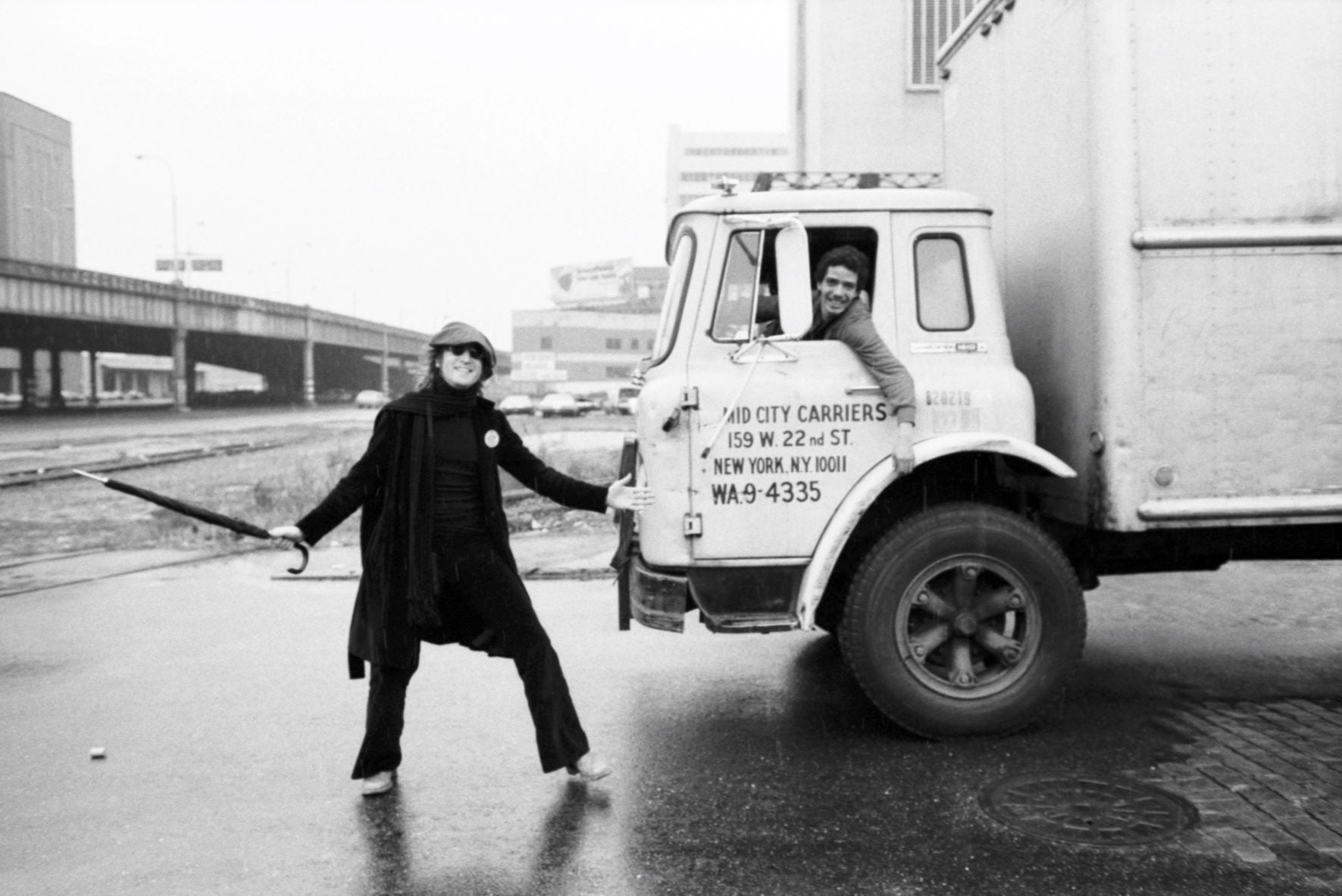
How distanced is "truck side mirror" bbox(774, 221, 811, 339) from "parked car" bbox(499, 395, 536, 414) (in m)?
49.3

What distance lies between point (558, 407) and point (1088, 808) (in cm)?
5052

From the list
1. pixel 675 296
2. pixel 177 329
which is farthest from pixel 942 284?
pixel 177 329

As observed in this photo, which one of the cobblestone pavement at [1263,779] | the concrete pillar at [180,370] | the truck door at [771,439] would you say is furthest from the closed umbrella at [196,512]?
the concrete pillar at [180,370]

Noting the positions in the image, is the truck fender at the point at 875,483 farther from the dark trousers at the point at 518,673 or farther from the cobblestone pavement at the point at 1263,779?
the cobblestone pavement at the point at 1263,779

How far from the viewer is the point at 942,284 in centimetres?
514

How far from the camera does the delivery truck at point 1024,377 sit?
4859 millimetres

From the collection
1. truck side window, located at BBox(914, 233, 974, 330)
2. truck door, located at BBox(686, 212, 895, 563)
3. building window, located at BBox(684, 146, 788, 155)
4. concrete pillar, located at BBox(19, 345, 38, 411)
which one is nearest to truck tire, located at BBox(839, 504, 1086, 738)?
truck door, located at BBox(686, 212, 895, 563)

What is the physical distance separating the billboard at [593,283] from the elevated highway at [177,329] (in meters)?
23.6

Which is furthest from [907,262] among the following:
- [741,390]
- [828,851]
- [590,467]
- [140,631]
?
[590,467]

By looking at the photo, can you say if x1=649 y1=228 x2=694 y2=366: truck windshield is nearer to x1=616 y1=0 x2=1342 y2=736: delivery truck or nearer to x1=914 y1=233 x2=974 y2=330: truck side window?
x1=616 y1=0 x2=1342 y2=736: delivery truck

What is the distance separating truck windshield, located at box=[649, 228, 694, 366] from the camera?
5102mm

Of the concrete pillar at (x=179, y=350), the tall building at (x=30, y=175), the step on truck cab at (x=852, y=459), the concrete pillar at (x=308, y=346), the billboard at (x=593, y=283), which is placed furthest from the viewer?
the billboard at (x=593, y=283)

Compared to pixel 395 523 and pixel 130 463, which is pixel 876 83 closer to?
pixel 130 463

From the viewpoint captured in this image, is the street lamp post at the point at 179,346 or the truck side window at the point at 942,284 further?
the street lamp post at the point at 179,346
